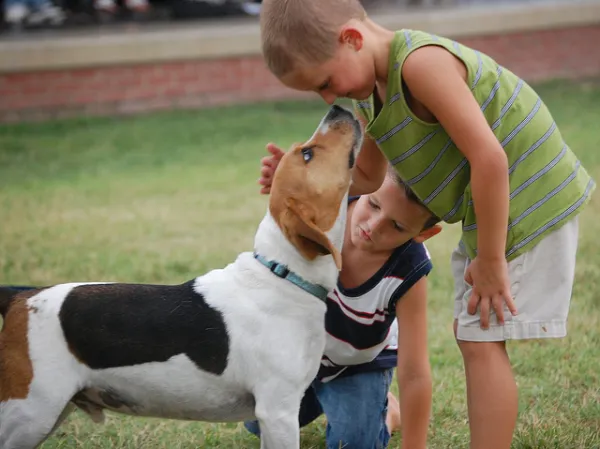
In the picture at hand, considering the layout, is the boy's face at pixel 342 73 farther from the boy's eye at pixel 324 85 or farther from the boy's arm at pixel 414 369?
the boy's arm at pixel 414 369

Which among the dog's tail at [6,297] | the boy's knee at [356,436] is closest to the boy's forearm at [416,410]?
the boy's knee at [356,436]

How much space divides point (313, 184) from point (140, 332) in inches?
28.9

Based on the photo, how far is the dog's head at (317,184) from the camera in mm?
2986

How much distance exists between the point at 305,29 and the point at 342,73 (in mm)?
185

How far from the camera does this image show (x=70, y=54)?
43.5ft

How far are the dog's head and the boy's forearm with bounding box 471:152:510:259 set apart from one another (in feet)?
1.49

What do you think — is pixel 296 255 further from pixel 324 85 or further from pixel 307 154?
pixel 324 85

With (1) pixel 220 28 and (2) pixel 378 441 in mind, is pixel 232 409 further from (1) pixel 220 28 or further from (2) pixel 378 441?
(1) pixel 220 28

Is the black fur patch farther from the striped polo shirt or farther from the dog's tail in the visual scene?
the striped polo shirt

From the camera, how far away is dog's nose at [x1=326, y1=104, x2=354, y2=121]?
3240mm

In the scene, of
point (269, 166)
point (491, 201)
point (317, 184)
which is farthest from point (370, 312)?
point (491, 201)

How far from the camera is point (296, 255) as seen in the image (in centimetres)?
303

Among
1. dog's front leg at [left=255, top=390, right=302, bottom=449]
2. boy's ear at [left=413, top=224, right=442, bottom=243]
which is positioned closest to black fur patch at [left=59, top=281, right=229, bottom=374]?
dog's front leg at [left=255, top=390, right=302, bottom=449]

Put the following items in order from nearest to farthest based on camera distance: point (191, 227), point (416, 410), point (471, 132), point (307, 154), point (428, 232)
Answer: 1. point (471, 132)
2. point (307, 154)
3. point (416, 410)
4. point (428, 232)
5. point (191, 227)
